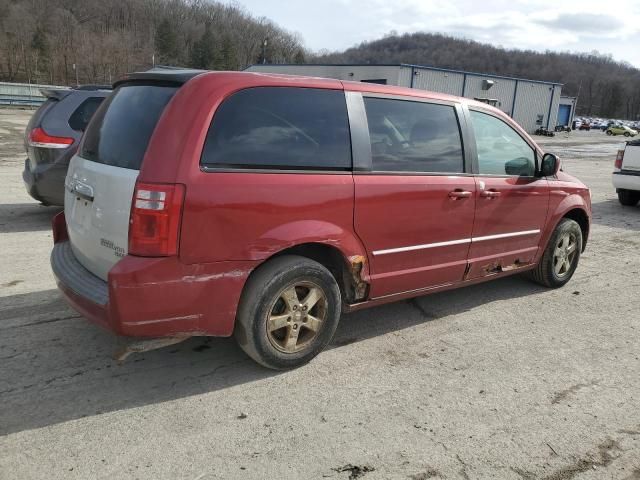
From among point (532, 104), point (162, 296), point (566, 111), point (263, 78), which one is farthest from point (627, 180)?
point (566, 111)

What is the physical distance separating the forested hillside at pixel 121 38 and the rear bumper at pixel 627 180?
84.7 metres

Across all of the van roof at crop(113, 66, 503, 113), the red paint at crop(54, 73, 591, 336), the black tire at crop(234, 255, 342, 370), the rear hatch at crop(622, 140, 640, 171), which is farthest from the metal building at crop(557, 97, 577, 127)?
the black tire at crop(234, 255, 342, 370)

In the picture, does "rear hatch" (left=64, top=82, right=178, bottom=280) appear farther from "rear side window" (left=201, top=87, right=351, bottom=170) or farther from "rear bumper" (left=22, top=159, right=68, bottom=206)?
"rear bumper" (left=22, top=159, right=68, bottom=206)

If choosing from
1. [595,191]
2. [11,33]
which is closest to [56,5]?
[11,33]

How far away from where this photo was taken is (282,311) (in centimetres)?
349

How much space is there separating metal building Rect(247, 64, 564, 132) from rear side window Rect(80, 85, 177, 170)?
110 feet

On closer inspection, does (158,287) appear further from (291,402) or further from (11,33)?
(11,33)

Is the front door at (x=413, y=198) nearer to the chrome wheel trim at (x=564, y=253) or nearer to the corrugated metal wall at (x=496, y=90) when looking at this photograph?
the chrome wheel trim at (x=564, y=253)

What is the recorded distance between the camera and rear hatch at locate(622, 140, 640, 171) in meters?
11.1

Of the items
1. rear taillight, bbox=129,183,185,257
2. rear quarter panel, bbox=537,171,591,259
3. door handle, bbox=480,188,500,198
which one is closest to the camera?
rear taillight, bbox=129,183,185,257

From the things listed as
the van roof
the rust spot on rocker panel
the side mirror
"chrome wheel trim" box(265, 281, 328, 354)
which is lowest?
"chrome wheel trim" box(265, 281, 328, 354)

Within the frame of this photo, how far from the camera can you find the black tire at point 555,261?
539cm

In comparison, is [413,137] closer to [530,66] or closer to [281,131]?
[281,131]

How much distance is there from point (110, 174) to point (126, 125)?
1.20ft
